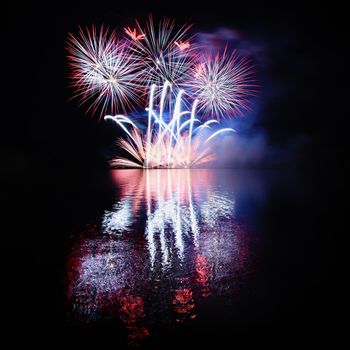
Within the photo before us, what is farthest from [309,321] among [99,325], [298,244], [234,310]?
[298,244]

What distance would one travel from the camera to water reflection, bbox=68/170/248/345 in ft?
13.7

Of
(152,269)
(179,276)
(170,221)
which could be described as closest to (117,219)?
(170,221)

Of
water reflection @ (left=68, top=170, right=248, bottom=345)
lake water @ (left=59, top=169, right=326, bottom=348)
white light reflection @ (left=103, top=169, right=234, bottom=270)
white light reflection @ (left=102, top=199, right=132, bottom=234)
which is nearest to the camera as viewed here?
lake water @ (left=59, top=169, right=326, bottom=348)

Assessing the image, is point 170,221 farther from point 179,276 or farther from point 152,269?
point 179,276

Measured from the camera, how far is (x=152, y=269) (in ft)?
18.8

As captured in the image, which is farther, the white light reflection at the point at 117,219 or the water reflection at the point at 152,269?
the white light reflection at the point at 117,219

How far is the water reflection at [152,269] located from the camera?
416 cm

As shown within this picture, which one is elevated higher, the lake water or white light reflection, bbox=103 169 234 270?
the lake water

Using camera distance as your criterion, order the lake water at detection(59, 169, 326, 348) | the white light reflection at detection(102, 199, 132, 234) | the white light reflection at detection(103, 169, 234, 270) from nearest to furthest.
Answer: the lake water at detection(59, 169, 326, 348) < the white light reflection at detection(103, 169, 234, 270) < the white light reflection at detection(102, 199, 132, 234)

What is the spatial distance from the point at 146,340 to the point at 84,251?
3.83 meters

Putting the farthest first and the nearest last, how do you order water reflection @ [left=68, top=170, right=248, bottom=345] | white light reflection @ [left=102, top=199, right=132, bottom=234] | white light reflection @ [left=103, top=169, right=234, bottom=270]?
white light reflection @ [left=102, top=199, right=132, bottom=234] < white light reflection @ [left=103, top=169, right=234, bottom=270] < water reflection @ [left=68, top=170, right=248, bottom=345]

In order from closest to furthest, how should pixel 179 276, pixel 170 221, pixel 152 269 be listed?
1. pixel 179 276
2. pixel 152 269
3. pixel 170 221

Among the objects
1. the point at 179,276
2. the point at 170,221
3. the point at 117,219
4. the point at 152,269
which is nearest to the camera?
the point at 179,276

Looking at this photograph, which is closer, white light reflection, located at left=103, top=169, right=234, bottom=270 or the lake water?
the lake water
